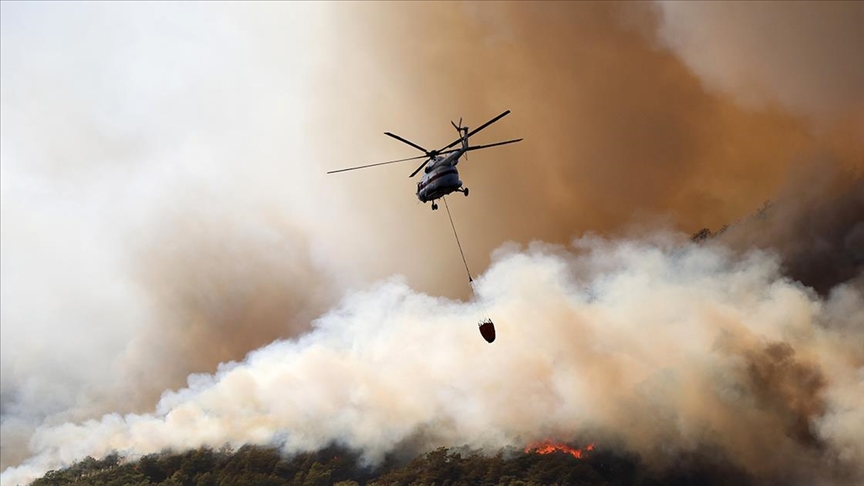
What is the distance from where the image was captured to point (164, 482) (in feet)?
534

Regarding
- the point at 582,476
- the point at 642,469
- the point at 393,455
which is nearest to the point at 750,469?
the point at 642,469

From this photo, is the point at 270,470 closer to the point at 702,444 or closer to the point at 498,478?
the point at 498,478

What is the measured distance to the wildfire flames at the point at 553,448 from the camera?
154 m

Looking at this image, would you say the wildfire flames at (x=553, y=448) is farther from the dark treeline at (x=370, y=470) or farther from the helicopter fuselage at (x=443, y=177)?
the helicopter fuselage at (x=443, y=177)

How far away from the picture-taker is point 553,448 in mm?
157125

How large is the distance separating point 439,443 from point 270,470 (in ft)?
162

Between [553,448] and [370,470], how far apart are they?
Result: 175ft

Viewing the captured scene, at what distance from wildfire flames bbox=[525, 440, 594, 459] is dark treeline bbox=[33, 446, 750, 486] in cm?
259

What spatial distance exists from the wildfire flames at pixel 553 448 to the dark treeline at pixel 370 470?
2587 mm

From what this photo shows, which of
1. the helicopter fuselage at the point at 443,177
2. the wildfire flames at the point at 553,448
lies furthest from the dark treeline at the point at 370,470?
the helicopter fuselage at the point at 443,177

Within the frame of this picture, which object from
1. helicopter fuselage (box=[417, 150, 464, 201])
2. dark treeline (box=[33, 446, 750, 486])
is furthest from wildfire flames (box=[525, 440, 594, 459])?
helicopter fuselage (box=[417, 150, 464, 201])

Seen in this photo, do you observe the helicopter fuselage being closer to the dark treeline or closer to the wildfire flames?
the dark treeline

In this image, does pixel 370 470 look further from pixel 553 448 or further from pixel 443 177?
pixel 443 177

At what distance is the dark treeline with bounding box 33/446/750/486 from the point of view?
459 feet
